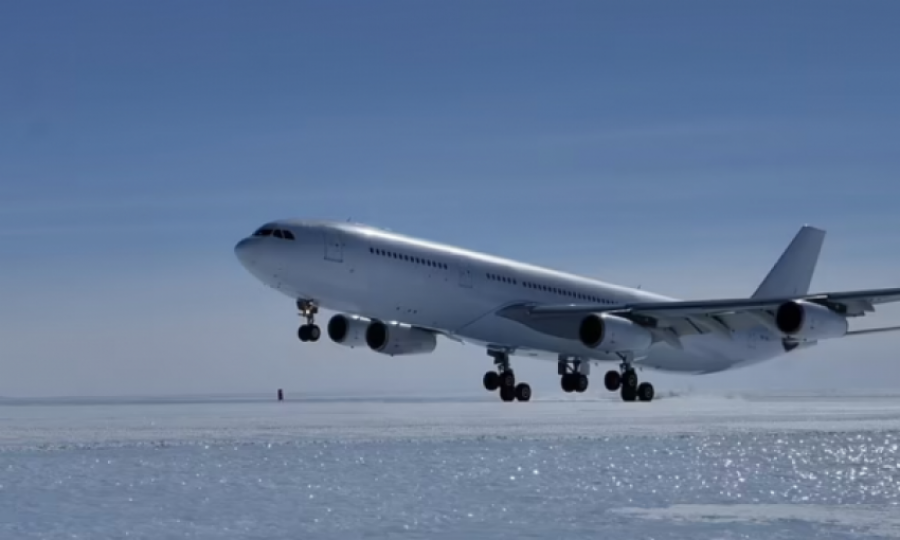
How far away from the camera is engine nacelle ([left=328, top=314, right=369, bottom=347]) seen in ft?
193

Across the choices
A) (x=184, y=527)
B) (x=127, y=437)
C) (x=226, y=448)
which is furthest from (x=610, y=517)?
(x=127, y=437)

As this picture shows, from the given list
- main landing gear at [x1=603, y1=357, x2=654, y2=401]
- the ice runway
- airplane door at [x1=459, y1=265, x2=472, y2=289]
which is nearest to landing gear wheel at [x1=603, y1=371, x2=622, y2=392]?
main landing gear at [x1=603, y1=357, x2=654, y2=401]

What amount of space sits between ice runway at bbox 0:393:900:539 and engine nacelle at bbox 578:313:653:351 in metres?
19.5

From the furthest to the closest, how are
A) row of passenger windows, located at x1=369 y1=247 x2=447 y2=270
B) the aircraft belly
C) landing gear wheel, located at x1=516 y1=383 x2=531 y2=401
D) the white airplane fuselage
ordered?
landing gear wheel, located at x1=516 y1=383 x2=531 y2=401 → the aircraft belly → row of passenger windows, located at x1=369 y1=247 x2=447 y2=270 → the white airplane fuselage

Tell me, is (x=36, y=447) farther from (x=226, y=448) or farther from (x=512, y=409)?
(x=512, y=409)

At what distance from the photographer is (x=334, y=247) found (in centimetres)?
5122

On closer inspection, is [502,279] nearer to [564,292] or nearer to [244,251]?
[564,292]

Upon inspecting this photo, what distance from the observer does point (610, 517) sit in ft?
56.3

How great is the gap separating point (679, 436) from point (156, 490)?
1736cm

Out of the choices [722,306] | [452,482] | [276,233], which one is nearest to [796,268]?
[722,306]

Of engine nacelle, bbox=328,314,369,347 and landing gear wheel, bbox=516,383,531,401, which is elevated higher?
engine nacelle, bbox=328,314,369,347

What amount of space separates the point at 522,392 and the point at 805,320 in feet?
53.2

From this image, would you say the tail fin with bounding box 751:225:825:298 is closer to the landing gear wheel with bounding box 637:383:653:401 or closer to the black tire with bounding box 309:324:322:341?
the landing gear wheel with bounding box 637:383:653:401

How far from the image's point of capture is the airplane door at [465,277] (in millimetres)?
56750
